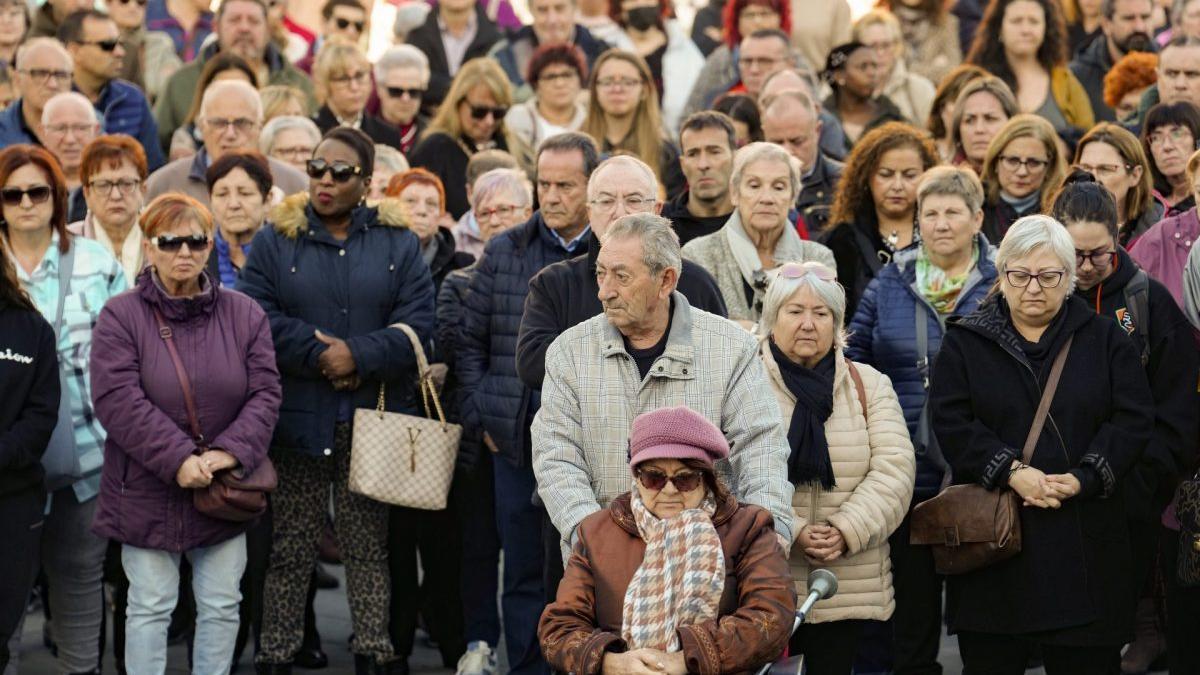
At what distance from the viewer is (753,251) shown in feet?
29.9

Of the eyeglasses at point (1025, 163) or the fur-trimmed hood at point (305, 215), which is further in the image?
the eyeglasses at point (1025, 163)

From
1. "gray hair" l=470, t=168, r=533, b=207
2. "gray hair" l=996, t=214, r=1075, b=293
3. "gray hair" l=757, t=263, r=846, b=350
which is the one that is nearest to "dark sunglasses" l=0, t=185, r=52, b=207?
"gray hair" l=470, t=168, r=533, b=207

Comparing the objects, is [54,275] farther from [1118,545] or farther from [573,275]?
[1118,545]

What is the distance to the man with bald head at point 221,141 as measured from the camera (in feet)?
36.0

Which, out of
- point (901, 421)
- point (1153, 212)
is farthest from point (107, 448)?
point (1153, 212)

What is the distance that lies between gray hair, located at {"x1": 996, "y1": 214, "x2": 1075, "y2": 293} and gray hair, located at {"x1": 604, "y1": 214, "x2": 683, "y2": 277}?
1472 millimetres

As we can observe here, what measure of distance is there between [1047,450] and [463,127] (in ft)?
18.2

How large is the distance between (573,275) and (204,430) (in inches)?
70.5

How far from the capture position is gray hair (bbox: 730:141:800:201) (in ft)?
30.0

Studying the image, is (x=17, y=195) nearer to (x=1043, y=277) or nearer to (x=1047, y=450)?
(x=1043, y=277)

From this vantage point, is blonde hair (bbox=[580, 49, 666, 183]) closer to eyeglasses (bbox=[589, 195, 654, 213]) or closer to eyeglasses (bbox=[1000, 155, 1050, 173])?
eyeglasses (bbox=[1000, 155, 1050, 173])

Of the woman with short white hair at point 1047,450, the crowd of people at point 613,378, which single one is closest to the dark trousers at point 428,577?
the crowd of people at point 613,378

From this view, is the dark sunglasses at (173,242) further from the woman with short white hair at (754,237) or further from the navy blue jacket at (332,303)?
the woman with short white hair at (754,237)

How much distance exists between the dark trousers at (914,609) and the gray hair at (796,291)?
4.03ft
